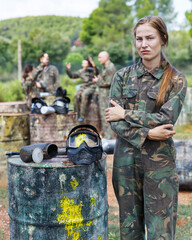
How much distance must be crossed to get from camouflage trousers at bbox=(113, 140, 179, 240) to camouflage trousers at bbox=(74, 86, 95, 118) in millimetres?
7116

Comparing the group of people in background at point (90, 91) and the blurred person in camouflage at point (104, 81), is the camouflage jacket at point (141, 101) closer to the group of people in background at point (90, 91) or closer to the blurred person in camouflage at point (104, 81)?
the blurred person in camouflage at point (104, 81)

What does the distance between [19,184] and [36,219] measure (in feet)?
0.88

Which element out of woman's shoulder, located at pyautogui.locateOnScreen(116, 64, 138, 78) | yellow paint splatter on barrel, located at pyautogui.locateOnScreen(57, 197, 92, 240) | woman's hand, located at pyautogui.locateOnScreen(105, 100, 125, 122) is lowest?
yellow paint splatter on barrel, located at pyautogui.locateOnScreen(57, 197, 92, 240)

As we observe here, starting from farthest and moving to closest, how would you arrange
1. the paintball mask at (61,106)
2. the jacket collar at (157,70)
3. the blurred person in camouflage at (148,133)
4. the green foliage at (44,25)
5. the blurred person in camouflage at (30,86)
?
the green foliage at (44,25) → the blurred person in camouflage at (30,86) → the paintball mask at (61,106) → the jacket collar at (157,70) → the blurred person in camouflage at (148,133)

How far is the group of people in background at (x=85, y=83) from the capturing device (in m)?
8.62

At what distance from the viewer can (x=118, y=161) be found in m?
2.52

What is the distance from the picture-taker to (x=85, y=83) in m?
9.91

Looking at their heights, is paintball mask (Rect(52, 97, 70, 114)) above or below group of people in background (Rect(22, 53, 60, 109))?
below

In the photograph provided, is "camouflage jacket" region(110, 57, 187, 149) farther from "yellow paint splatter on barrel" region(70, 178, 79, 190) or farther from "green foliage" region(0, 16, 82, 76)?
"green foliage" region(0, 16, 82, 76)

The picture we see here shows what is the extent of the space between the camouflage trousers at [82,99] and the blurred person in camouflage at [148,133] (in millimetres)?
7042

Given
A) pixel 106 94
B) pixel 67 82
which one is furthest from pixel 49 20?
pixel 106 94

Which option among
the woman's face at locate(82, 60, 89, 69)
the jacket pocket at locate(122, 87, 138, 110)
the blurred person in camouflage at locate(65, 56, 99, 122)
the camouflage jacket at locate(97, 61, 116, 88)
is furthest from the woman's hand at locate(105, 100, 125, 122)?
the woman's face at locate(82, 60, 89, 69)

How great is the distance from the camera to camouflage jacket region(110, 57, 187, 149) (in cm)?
232

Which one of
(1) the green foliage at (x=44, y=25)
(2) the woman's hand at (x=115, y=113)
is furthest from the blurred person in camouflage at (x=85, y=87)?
(1) the green foliage at (x=44, y=25)
